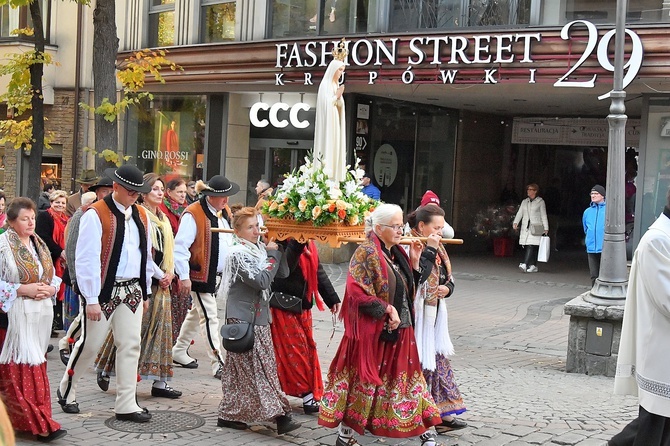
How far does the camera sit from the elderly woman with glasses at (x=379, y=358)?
598 centimetres

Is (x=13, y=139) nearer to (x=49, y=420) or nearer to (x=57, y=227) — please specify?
(x=57, y=227)

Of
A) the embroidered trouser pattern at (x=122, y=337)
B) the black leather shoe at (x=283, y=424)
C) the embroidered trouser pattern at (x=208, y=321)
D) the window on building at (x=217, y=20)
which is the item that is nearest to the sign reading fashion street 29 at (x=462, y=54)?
the window on building at (x=217, y=20)

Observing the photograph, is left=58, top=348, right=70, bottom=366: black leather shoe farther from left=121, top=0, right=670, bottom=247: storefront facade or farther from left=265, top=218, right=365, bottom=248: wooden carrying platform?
left=121, top=0, right=670, bottom=247: storefront facade

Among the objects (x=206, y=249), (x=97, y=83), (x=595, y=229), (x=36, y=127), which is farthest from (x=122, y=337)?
(x=595, y=229)

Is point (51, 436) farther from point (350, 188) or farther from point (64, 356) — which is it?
point (350, 188)

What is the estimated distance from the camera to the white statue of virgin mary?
7582 millimetres

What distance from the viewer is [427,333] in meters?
6.53

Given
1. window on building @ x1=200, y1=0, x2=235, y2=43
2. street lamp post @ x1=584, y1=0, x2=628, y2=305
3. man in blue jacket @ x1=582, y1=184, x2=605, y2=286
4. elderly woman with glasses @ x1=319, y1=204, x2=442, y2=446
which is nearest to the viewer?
elderly woman with glasses @ x1=319, y1=204, x2=442, y2=446

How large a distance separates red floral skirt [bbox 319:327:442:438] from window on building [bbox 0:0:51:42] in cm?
1807

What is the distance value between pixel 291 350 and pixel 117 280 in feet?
4.68

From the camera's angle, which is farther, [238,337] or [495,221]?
[495,221]

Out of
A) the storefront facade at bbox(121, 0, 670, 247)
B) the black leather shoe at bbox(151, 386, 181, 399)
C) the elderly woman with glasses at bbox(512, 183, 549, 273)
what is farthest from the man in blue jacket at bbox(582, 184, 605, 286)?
the black leather shoe at bbox(151, 386, 181, 399)

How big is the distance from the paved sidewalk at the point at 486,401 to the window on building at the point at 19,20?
13.3m

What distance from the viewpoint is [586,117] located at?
2036 cm
